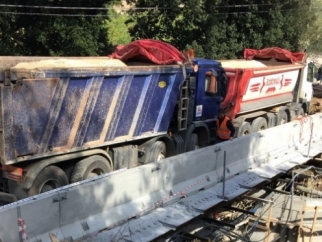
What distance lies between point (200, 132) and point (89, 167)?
4104 mm

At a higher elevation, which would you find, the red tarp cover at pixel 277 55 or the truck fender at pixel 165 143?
the red tarp cover at pixel 277 55

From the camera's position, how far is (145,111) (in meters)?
9.38

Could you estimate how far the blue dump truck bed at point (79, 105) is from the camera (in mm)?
6895

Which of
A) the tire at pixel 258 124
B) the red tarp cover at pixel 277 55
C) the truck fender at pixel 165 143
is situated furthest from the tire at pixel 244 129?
the red tarp cover at pixel 277 55

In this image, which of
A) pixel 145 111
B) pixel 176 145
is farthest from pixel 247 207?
pixel 145 111

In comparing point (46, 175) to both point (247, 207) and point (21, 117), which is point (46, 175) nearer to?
point (21, 117)

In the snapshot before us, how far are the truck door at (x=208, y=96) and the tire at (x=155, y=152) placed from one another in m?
1.50

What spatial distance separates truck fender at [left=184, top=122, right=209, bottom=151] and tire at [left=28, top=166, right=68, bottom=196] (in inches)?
149

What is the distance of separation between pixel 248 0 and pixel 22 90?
2032 cm

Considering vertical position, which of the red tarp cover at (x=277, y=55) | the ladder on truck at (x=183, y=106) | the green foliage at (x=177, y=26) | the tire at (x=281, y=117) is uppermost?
the green foliage at (x=177, y=26)

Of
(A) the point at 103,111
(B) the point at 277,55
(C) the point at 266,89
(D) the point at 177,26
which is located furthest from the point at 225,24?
(A) the point at 103,111

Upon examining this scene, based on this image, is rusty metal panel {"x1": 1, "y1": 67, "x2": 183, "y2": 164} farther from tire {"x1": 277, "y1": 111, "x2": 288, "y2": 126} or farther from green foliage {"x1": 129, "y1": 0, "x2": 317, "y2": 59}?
green foliage {"x1": 129, "y1": 0, "x2": 317, "y2": 59}

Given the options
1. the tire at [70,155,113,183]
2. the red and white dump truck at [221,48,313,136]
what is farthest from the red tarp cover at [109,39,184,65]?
the red and white dump truck at [221,48,313,136]

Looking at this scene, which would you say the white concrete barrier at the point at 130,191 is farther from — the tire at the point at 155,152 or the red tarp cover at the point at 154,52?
the red tarp cover at the point at 154,52
